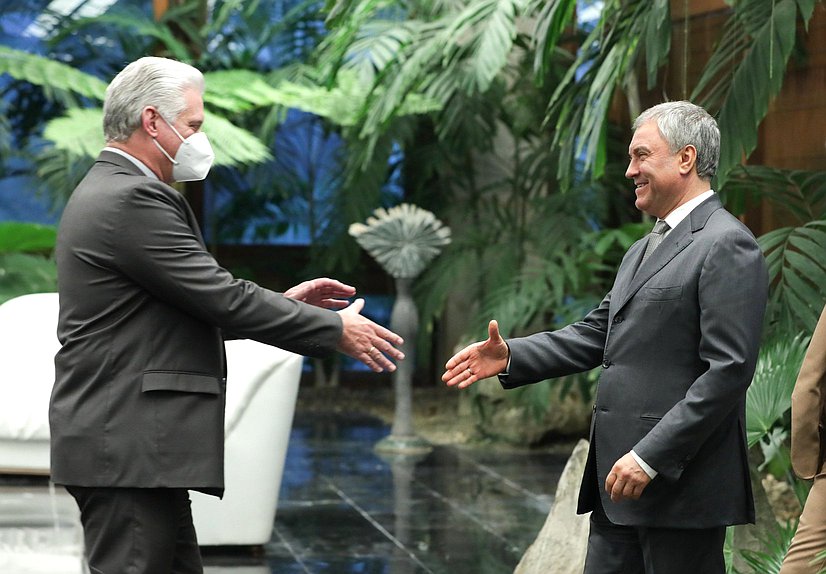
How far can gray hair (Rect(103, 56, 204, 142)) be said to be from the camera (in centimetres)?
264

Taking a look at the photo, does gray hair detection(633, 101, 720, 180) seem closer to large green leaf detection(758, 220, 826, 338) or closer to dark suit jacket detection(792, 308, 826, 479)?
dark suit jacket detection(792, 308, 826, 479)

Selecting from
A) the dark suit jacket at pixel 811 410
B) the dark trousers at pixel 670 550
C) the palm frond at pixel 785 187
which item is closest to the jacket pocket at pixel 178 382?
the dark trousers at pixel 670 550

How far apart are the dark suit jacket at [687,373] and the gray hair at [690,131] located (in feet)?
0.27

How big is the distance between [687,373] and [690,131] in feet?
1.66

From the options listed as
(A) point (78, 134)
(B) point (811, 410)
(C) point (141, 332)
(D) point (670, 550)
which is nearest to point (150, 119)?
(C) point (141, 332)

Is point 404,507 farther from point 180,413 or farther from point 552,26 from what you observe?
point 180,413

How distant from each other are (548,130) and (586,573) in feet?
21.2

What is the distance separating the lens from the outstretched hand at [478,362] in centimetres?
294

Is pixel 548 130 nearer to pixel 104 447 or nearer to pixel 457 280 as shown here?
pixel 457 280

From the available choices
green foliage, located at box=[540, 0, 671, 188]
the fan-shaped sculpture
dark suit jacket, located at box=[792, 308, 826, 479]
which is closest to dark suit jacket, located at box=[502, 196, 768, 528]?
dark suit jacket, located at box=[792, 308, 826, 479]

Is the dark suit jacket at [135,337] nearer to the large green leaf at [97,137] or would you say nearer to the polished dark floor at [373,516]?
the polished dark floor at [373,516]

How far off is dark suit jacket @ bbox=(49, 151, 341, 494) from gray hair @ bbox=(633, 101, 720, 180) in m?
0.94

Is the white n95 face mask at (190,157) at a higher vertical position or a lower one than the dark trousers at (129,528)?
higher

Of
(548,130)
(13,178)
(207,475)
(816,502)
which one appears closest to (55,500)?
(207,475)
